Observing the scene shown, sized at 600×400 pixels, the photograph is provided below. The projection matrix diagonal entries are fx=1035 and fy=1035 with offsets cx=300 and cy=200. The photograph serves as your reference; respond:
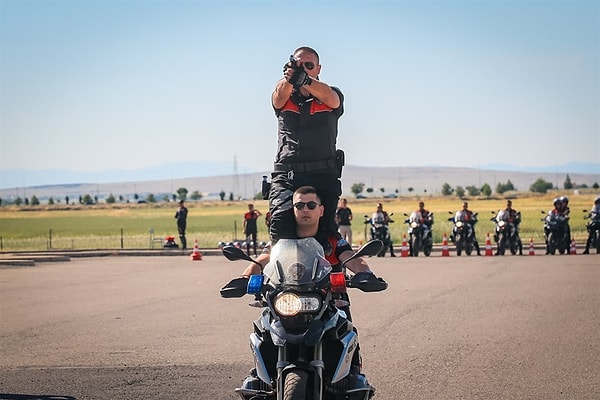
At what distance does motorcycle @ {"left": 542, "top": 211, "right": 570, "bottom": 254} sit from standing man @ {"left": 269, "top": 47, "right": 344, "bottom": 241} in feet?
83.5

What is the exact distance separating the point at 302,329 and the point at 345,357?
356 mm

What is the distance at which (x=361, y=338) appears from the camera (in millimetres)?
11406

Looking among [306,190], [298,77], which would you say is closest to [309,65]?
[298,77]

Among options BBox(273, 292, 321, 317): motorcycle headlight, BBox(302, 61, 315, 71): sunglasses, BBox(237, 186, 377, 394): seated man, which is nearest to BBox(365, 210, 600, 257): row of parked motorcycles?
BBox(302, 61, 315, 71): sunglasses

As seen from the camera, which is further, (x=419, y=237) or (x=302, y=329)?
(x=419, y=237)

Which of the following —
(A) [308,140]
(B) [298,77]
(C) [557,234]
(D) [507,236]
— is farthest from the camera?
(D) [507,236]

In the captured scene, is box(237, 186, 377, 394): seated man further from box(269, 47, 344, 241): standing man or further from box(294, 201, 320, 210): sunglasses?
box(269, 47, 344, 241): standing man

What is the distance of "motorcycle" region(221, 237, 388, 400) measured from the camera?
582 cm

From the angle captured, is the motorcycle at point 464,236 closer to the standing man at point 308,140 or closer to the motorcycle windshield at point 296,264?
the standing man at point 308,140

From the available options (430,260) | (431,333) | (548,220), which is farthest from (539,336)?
(548,220)

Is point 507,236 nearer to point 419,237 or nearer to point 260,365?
point 419,237

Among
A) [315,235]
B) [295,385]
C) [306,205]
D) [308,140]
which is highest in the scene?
[308,140]

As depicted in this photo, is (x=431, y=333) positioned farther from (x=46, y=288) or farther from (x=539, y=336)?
(x=46, y=288)

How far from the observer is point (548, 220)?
3234 cm
